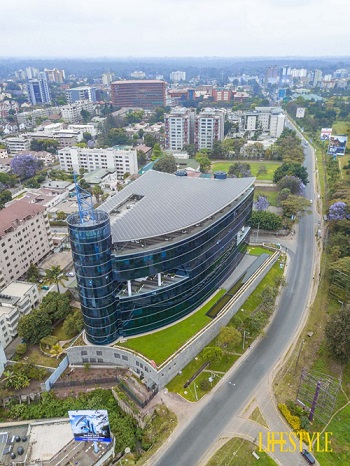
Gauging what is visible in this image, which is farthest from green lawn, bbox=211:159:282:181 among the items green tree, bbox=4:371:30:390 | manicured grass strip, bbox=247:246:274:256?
green tree, bbox=4:371:30:390

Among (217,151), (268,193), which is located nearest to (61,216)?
(268,193)

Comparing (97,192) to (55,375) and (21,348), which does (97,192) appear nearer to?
(21,348)

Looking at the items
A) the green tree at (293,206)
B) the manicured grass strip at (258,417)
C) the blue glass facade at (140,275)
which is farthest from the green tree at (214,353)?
the green tree at (293,206)

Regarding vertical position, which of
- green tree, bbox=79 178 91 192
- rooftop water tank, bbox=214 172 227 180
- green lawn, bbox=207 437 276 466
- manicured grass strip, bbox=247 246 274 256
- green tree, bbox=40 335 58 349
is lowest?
green lawn, bbox=207 437 276 466

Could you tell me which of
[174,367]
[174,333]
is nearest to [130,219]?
[174,333]

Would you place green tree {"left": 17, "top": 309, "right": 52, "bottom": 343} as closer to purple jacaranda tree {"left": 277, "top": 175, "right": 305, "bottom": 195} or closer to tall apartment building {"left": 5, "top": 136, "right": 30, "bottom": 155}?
purple jacaranda tree {"left": 277, "top": 175, "right": 305, "bottom": 195}

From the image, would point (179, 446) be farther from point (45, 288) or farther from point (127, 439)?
point (45, 288)

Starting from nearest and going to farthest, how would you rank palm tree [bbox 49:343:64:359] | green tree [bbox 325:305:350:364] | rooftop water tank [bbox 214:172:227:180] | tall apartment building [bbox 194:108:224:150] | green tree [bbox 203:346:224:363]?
green tree [bbox 325:305:350:364], green tree [bbox 203:346:224:363], palm tree [bbox 49:343:64:359], rooftop water tank [bbox 214:172:227:180], tall apartment building [bbox 194:108:224:150]
